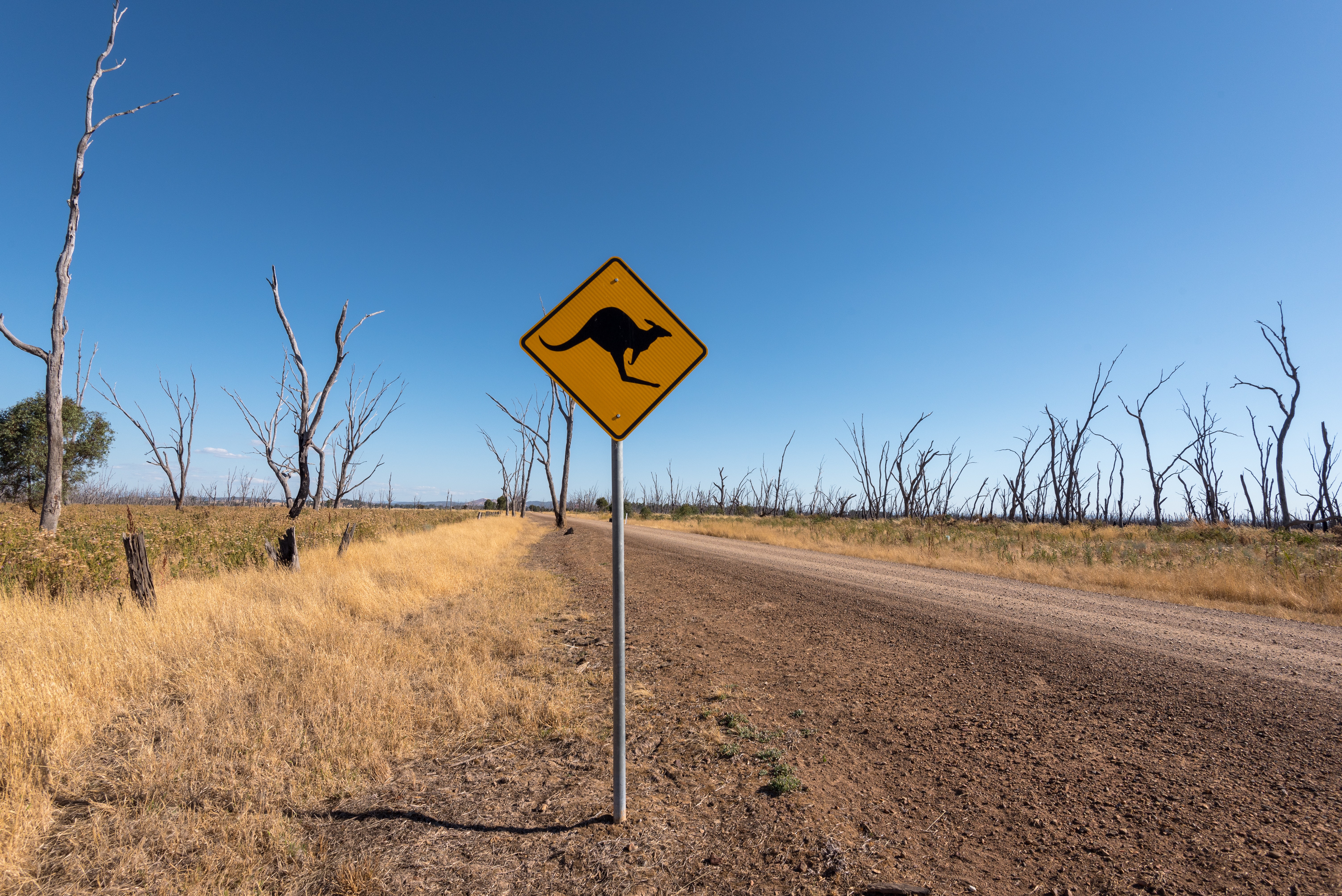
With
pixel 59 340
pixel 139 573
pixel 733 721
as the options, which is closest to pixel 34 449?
pixel 59 340

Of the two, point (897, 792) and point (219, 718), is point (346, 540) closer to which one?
point (219, 718)

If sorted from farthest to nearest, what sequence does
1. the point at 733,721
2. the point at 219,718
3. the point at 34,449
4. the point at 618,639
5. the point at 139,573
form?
the point at 34,449
the point at 139,573
the point at 733,721
the point at 219,718
the point at 618,639

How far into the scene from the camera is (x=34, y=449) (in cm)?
3177

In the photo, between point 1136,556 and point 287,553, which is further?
point 1136,556

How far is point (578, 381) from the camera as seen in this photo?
2.83 metres

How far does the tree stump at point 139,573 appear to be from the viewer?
6.74m

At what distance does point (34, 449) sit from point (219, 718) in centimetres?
4523

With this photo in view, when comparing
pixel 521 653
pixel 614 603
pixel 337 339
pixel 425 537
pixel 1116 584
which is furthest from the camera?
pixel 337 339

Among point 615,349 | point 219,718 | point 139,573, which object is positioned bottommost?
point 219,718

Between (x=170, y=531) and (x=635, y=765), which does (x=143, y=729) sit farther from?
(x=170, y=531)

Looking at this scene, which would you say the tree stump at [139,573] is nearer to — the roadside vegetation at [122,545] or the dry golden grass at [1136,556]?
the roadside vegetation at [122,545]

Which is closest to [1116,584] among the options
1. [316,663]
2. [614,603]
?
[614,603]

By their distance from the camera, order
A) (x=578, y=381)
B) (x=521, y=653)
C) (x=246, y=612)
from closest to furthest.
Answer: (x=578, y=381) → (x=521, y=653) → (x=246, y=612)

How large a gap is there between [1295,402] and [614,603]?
145 ft
